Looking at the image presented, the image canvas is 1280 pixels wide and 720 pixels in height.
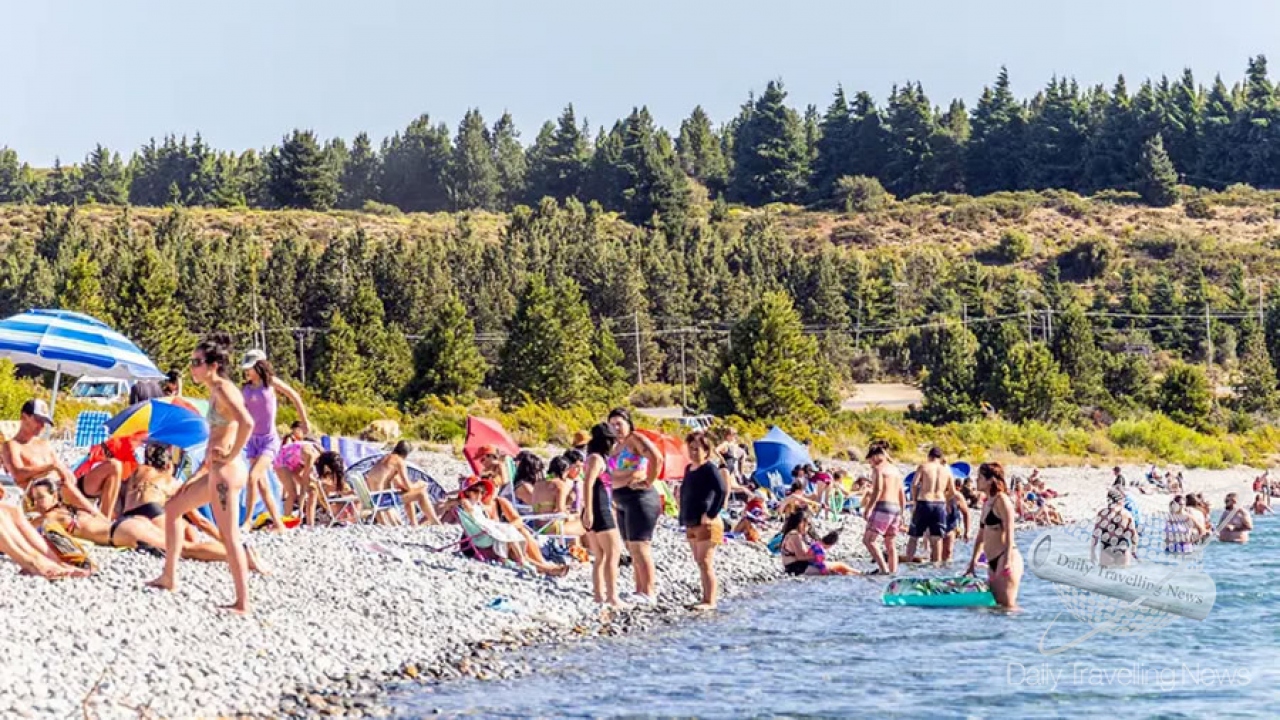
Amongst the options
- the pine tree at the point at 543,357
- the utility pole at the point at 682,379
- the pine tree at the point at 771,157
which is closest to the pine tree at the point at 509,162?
the pine tree at the point at 771,157

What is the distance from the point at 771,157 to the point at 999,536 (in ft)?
348

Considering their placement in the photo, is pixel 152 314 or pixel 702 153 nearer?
pixel 152 314

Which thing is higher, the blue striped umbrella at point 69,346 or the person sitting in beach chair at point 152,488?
the blue striped umbrella at point 69,346

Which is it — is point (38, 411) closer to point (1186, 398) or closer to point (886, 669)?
point (886, 669)

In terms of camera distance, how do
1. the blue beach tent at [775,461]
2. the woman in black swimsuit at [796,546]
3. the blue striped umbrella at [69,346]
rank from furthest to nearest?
the blue beach tent at [775,461]
the woman in black swimsuit at [796,546]
the blue striped umbrella at [69,346]

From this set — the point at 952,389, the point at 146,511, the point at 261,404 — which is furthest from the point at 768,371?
the point at 261,404

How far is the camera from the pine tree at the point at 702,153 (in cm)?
Result: 12094

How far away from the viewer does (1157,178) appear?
100375 mm

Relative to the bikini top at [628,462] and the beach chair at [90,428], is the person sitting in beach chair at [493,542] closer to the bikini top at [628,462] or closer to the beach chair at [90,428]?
the bikini top at [628,462]

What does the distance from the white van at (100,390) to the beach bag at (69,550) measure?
1900 cm

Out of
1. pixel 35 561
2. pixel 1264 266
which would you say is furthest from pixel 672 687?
pixel 1264 266

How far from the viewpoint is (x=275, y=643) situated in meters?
8.72

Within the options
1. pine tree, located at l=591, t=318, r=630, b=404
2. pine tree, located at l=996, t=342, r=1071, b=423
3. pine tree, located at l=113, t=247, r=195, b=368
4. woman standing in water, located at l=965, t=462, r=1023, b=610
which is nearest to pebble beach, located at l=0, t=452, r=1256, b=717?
woman standing in water, located at l=965, t=462, r=1023, b=610

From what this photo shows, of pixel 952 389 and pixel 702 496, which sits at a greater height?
pixel 702 496
